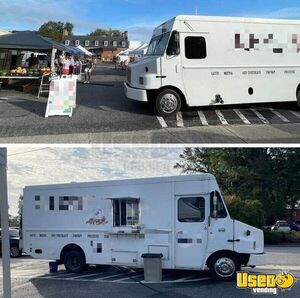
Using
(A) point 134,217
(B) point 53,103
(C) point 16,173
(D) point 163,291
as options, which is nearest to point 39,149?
(C) point 16,173

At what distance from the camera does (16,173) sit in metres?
5.56

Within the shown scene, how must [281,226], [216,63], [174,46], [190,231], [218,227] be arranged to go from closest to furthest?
[190,231], [218,227], [281,226], [174,46], [216,63]

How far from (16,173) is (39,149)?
1.37 feet

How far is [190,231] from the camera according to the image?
6320 mm

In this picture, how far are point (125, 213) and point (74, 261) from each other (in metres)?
1.08

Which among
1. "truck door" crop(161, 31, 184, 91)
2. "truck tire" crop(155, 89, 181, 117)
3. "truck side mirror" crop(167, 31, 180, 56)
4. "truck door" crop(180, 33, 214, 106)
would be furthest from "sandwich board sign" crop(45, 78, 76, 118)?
"truck door" crop(180, 33, 214, 106)

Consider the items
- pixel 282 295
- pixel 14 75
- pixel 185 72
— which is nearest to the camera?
pixel 282 295

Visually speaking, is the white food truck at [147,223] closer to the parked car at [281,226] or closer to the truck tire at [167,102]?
the parked car at [281,226]

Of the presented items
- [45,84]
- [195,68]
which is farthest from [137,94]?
[45,84]

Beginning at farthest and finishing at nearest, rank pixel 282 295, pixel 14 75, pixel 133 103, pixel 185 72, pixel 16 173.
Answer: pixel 14 75 < pixel 133 103 < pixel 185 72 < pixel 16 173 < pixel 282 295

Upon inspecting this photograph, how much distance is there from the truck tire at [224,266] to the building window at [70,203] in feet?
6.75

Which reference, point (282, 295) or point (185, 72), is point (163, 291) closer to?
point (282, 295)

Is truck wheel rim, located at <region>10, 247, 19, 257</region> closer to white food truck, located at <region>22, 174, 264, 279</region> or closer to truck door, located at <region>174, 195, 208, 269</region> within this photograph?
white food truck, located at <region>22, 174, 264, 279</region>

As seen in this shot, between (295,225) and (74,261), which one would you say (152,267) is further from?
(295,225)
